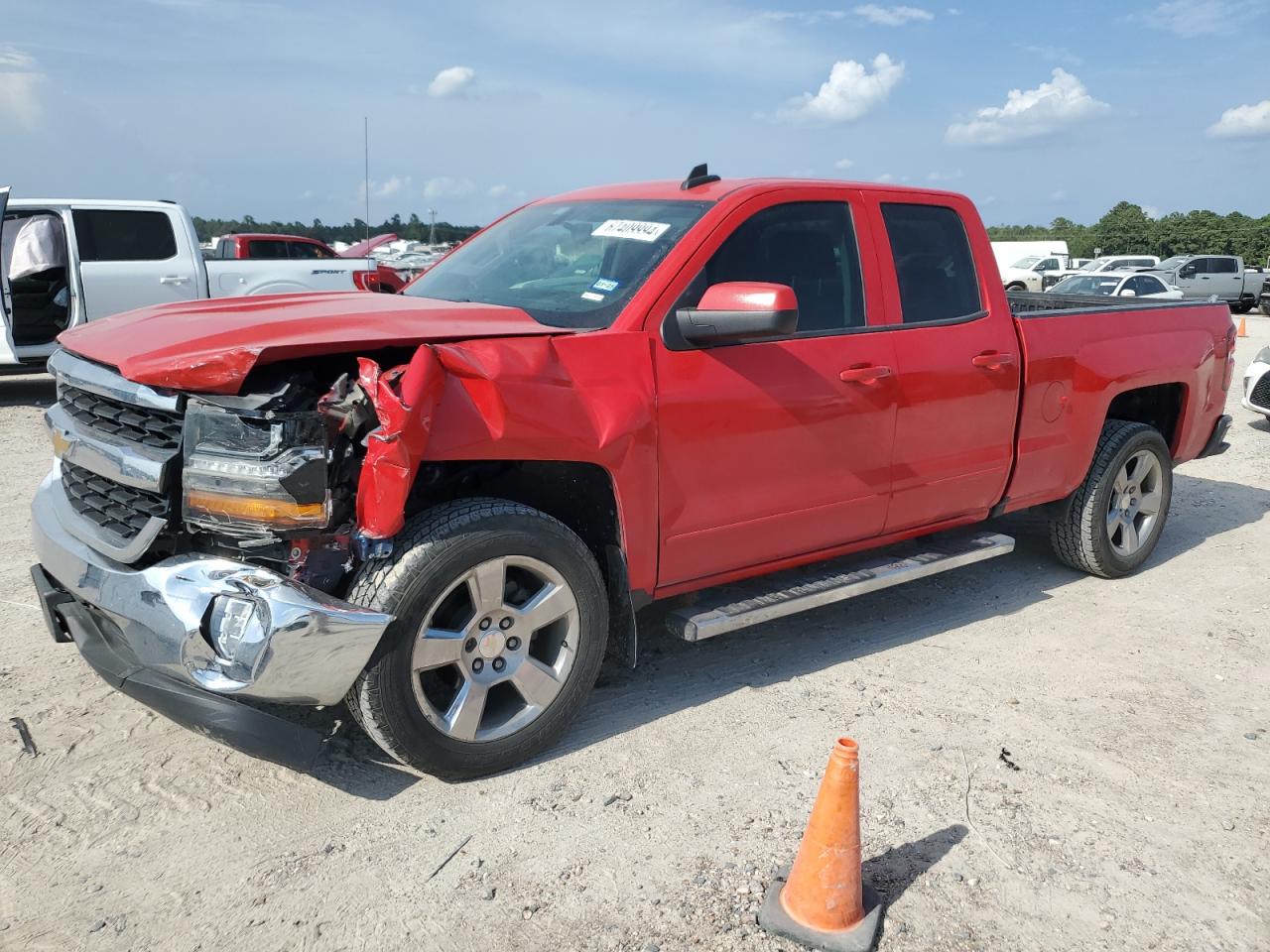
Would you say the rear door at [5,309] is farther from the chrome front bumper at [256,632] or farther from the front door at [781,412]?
the front door at [781,412]

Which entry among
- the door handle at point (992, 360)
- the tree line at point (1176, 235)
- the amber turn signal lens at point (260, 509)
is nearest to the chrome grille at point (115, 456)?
the amber turn signal lens at point (260, 509)

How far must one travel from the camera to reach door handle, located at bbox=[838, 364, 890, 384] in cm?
390

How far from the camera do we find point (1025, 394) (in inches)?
183

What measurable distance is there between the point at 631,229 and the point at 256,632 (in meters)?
2.02

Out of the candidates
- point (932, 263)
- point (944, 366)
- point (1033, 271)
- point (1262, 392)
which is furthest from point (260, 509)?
point (1033, 271)

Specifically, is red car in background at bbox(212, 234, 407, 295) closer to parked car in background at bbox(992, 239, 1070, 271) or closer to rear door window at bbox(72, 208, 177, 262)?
rear door window at bbox(72, 208, 177, 262)

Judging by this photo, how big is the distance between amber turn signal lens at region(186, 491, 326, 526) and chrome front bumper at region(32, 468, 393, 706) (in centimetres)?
15

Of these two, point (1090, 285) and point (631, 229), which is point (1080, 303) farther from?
point (1090, 285)

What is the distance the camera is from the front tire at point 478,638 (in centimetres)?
295

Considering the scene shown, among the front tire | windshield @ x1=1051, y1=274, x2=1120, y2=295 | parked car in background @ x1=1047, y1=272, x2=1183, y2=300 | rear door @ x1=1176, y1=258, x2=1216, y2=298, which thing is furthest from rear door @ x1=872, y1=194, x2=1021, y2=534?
rear door @ x1=1176, y1=258, x2=1216, y2=298

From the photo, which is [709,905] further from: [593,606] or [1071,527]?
[1071,527]

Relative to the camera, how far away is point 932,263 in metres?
4.43

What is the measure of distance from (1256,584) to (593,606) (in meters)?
4.15

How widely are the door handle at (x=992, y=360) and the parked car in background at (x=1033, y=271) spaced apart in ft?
96.7
